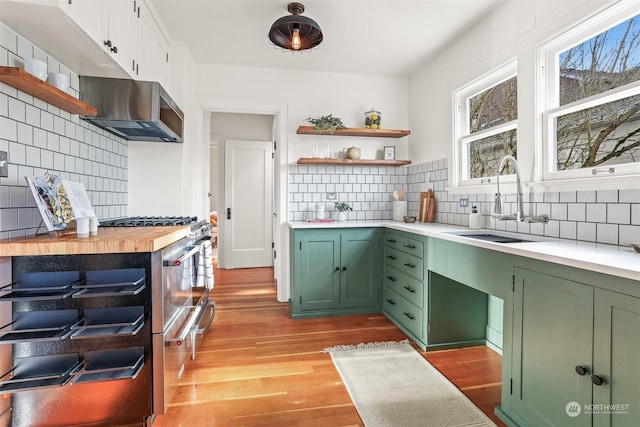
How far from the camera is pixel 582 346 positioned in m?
1.22

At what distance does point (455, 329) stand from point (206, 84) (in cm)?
330

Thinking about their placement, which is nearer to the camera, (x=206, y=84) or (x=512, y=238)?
(x=512, y=238)

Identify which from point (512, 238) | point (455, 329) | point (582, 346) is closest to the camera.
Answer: point (582, 346)

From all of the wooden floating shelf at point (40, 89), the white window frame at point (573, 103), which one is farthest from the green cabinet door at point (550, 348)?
the wooden floating shelf at point (40, 89)

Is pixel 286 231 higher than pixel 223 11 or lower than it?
lower

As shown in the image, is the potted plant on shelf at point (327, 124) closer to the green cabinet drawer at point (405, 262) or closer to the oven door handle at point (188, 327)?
the green cabinet drawer at point (405, 262)

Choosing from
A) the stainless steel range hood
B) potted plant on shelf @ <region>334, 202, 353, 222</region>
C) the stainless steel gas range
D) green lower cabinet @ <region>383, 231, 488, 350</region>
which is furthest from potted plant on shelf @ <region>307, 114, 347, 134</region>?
the stainless steel gas range

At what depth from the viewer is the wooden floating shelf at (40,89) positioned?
1.33 meters

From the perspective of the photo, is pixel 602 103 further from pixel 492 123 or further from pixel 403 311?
pixel 403 311

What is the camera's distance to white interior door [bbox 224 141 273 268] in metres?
5.16

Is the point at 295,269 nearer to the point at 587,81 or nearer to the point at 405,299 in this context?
the point at 405,299

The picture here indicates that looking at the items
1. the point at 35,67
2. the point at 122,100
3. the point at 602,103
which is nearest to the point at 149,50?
the point at 122,100

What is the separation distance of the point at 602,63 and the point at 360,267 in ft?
7.32

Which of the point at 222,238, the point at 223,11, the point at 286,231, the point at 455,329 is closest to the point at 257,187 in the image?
the point at 222,238
